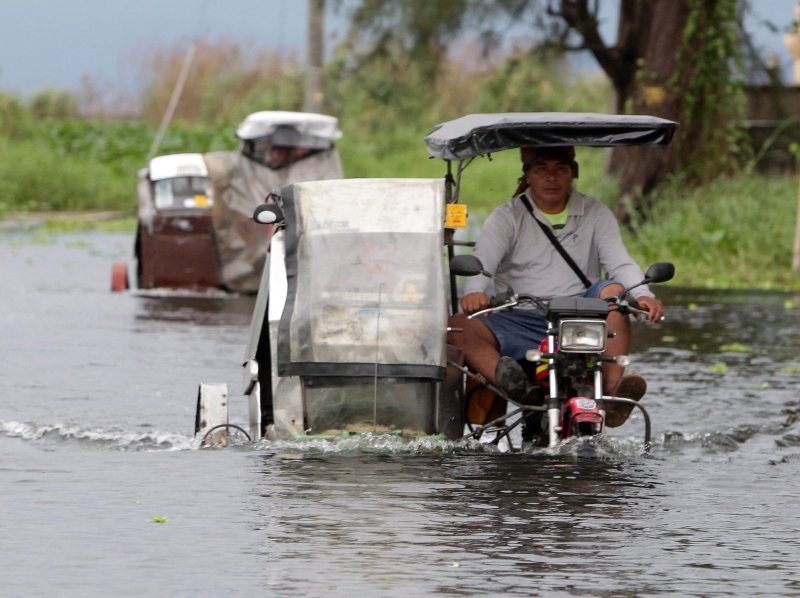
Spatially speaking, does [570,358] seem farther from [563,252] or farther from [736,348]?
[736,348]

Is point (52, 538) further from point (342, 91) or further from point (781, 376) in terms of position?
point (342, 91)

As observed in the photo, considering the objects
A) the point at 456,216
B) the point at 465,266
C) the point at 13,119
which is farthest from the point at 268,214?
the point at 13,119

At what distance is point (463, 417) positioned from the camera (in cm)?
1031

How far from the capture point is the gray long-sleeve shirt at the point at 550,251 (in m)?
10.5

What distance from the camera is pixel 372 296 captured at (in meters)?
9.88

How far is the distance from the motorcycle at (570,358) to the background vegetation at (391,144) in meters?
12.4

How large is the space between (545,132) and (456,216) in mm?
577

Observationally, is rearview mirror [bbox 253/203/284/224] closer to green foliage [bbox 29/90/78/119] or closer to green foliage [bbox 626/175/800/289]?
green foliage [bbox 626/175/800/289]

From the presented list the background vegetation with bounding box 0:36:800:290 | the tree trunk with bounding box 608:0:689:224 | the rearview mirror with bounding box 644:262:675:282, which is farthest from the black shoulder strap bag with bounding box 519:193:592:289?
the tree trunk with bounding box 608:0:689:224

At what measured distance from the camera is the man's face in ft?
34.7

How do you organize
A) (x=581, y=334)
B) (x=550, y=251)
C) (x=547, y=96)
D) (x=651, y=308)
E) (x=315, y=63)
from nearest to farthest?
1. (x=581, y=334)
2. (x=651, y=308)
3. (x=550, y=251)
4. (x=315, y=63)
5. (x=547, y=96)

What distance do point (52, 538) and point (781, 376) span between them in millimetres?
7480

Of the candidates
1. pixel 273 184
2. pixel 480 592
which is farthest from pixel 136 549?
pixel 273 184

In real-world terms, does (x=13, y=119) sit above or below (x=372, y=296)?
below
